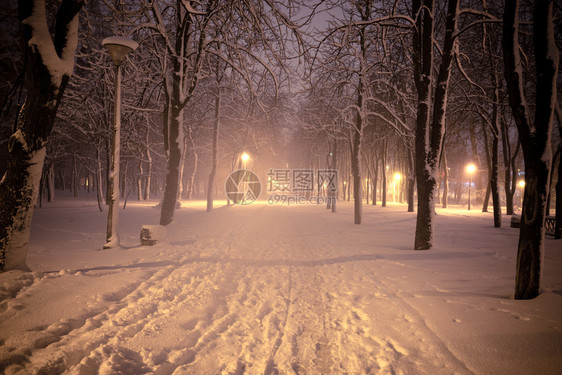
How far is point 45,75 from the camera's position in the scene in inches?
167

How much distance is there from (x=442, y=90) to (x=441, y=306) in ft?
19.2

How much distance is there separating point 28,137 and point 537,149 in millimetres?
7808

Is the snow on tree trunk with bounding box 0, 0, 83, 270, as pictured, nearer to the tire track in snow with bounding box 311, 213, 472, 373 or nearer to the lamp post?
the lamp post

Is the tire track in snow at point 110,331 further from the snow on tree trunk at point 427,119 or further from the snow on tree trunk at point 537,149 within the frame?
the snow on tree trunk at point 427,119

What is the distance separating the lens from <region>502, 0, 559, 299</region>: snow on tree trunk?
11.9ft

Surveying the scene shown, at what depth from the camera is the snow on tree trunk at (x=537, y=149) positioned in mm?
3613

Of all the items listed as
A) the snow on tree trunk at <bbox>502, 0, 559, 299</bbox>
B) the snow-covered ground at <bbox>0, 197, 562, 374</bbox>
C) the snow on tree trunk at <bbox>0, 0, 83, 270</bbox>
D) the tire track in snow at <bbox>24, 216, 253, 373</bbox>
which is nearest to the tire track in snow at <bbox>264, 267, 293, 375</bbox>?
the snow-covered ground at <bbox>0, 197, 562, 374</bbox>

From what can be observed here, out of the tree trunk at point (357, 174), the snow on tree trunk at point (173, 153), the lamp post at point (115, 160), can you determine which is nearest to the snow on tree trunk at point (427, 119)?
the tree trunk at point (357, 174)

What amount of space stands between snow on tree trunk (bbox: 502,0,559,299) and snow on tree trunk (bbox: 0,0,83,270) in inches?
289

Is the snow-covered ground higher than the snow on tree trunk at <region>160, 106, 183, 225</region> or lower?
lower

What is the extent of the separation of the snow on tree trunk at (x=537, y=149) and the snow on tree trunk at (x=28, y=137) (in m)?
7.33

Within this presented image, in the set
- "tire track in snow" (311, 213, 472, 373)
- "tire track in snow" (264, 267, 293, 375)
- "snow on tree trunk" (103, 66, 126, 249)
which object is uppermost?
"snow on tree trunk" (103, 66, 126, 249)

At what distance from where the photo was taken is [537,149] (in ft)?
12.0

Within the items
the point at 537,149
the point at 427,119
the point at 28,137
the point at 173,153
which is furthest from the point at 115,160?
the point at 427,119
